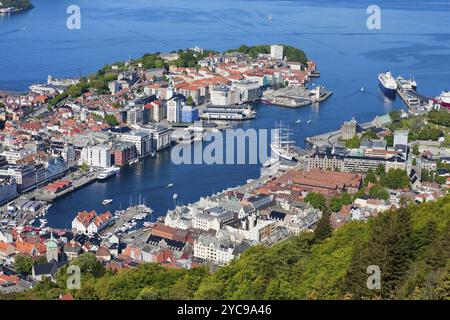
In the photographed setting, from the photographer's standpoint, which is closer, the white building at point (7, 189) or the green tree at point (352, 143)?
the white building at point (7, 189)

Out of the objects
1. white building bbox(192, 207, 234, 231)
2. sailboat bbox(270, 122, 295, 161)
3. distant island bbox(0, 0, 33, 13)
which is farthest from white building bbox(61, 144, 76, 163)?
distant island bbox(0, 0, 33, 13)

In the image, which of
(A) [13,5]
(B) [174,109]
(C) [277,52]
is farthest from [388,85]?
(A) [13,5]

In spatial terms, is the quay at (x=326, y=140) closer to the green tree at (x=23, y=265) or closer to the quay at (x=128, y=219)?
the quay at (x=128, y=219)

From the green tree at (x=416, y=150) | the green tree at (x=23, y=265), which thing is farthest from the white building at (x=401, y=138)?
the green tree at (x=23, y=265)

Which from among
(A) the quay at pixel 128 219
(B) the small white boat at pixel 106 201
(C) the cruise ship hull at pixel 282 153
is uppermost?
(C) the cruise ship hull at pixel 282 153

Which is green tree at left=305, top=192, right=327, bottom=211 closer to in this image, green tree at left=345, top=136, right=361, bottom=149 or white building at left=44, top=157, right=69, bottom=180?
green tree at left=345, top=136, right=361, bottom=149
